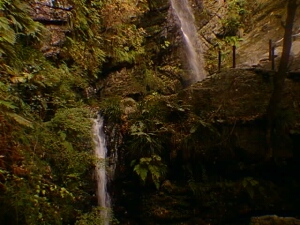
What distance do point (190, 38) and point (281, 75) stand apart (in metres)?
6.22

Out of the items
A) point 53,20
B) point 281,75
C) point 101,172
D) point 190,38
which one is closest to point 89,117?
point 101,172

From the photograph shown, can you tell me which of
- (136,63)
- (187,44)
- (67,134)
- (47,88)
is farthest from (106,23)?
(67,134)

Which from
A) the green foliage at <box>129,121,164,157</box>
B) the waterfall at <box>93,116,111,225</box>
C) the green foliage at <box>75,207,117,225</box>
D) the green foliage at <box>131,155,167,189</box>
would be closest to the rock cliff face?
the waterfall at <box>93,116,111,225</box>

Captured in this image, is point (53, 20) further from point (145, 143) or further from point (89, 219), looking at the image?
point (89, 219)

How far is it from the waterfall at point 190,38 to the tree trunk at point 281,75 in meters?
4.63

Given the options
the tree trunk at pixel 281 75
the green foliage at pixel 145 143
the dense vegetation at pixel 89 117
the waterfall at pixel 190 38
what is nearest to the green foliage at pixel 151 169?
the dense vegetation at pixel 89 117

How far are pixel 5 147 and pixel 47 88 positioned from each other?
240 centimetres

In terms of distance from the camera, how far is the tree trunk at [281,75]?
6.29m

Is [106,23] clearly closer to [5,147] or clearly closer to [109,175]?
[109,175]

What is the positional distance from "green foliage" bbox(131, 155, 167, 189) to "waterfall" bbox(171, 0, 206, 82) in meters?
4.80

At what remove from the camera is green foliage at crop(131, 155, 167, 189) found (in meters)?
6.74

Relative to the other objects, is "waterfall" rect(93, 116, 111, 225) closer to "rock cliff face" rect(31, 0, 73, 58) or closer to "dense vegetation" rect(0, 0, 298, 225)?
"dense vegetation" rect(0, 0, 298, 225)

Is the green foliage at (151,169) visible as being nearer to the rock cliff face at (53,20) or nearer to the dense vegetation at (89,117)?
the dense vegetation at (89,117)

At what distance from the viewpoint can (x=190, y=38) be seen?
12.2m
